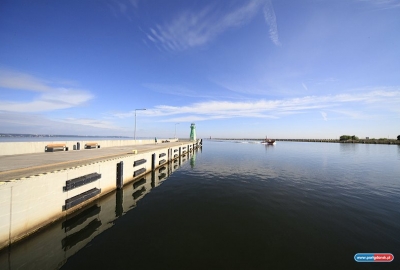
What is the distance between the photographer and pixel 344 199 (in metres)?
14.9

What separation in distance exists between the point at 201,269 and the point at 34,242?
8.02m

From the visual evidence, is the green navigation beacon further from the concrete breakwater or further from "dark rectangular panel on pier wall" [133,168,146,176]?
the concrete breakwater

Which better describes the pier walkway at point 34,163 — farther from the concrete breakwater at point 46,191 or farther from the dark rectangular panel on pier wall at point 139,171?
the dark rectangular panel on pier wall at point 139,171

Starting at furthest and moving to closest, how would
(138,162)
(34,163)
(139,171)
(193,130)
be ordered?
(193,130) < (139,171) < (138,162) < (34,163)

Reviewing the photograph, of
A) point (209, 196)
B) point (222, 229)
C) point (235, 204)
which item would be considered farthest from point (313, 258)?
point (209, 196)

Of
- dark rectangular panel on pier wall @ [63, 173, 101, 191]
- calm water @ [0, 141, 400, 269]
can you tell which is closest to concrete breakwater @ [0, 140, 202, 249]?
dark rectangular panel on pier wall @ [63, 173, 101, 191]

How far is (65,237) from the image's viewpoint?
8703 millimetres

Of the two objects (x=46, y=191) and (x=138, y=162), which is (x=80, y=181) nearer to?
(x=46, y=191)

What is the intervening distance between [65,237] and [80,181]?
3800 millimetres

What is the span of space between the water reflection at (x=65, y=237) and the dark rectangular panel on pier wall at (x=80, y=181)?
1.81 meters

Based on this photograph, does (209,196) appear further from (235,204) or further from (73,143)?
(73,143)

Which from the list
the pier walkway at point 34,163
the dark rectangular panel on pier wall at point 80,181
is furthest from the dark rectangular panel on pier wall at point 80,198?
the pier walkway at point 34,163

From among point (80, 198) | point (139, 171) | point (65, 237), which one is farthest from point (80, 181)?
point (139, 171)

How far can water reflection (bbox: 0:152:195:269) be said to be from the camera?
6.88m
